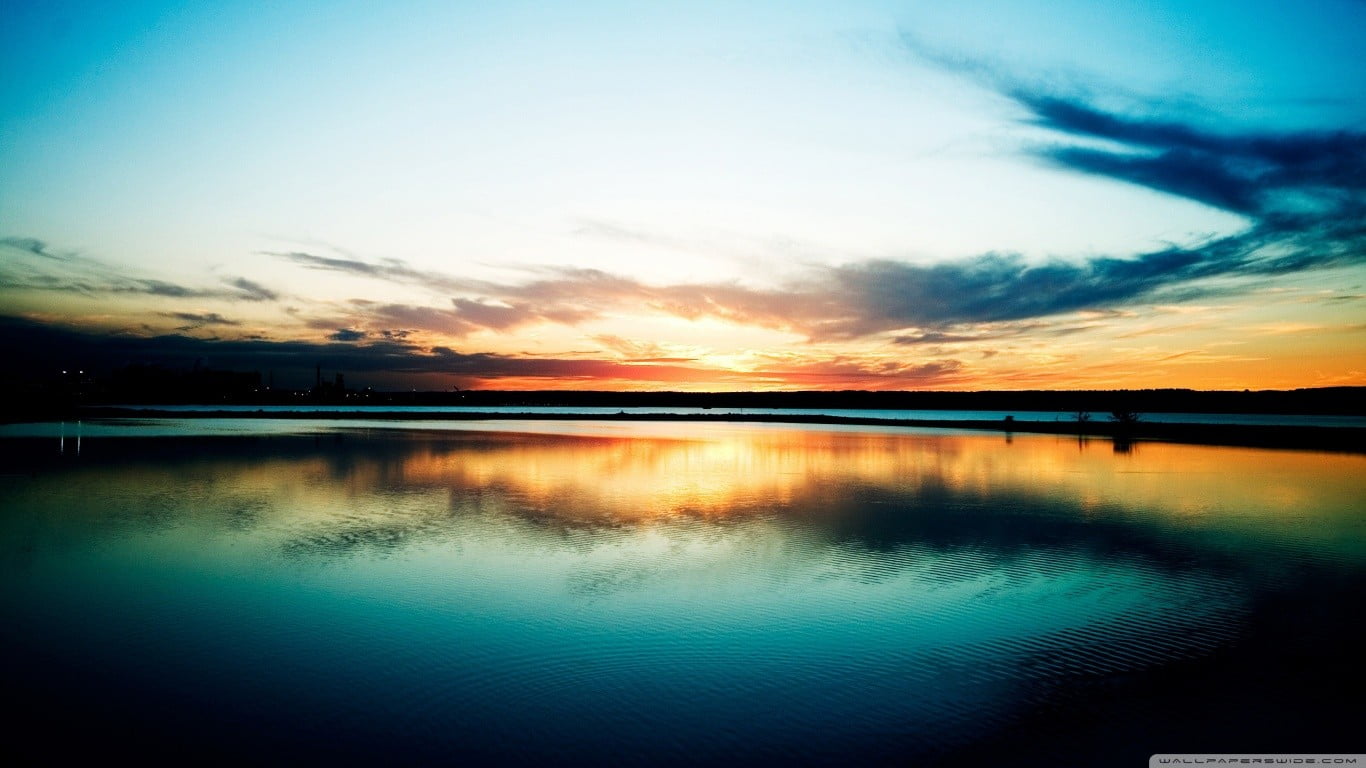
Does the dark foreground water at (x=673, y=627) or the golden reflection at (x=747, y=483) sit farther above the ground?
the golden reflection at (x=747, y=483)

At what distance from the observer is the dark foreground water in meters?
5.76

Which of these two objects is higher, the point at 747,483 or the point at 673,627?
the point at 747,483

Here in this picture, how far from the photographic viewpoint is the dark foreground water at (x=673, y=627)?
5.76 meters

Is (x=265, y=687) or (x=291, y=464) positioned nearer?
(x=265, y=687)

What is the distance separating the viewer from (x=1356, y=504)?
695 inches

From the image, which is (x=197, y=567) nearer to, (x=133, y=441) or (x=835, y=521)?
(x=835, y=521)

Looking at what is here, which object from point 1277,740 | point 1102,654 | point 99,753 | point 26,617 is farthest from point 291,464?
point 1277,740

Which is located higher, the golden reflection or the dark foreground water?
the golden reflection

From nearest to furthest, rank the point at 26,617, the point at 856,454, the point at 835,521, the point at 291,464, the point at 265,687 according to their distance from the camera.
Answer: the point at 265,687 < the point at 26,617 < the point at 835,521 < the point at 291,464 < the point at 856,454

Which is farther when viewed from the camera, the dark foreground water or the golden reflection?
the golden reflection

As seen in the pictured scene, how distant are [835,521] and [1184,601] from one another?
636 cm

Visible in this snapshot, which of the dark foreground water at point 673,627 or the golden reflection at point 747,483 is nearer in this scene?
the dark foreground water at point 673,627

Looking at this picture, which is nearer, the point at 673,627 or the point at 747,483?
the point at 673,627

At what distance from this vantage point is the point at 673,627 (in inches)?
325
